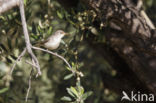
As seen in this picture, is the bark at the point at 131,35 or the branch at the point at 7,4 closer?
the branch at the point at 7,4

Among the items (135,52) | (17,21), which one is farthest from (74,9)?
(135,52)

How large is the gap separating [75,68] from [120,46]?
2.79 ft

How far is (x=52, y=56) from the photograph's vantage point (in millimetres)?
2588

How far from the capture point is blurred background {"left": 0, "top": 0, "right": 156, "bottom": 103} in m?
2.23

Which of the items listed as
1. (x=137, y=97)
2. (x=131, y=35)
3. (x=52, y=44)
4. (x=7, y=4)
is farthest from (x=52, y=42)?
(x=137, y=97)

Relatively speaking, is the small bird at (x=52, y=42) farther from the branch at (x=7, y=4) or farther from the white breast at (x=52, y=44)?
the branch at (x=7, y=4)

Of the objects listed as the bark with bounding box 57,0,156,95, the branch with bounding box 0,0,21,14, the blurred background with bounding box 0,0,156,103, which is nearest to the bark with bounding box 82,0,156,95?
the bark with bounding box 57,0,156,95

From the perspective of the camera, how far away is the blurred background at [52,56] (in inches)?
87.7

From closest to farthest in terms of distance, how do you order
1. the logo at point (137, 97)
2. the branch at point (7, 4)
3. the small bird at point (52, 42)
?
the branch at point (7, 4)
the small bird at point (52, 42)
the logo at point (137, 97)

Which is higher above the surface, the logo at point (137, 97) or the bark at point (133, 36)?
the bark at point (133, 36)

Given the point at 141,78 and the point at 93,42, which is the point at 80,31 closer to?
the point at 93,42

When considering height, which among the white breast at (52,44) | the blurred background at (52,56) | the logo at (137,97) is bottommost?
the logo at (137,97)

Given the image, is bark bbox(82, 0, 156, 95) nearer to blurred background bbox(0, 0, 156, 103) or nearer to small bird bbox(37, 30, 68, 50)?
blurred background bbox(0, 0, 156, 103)

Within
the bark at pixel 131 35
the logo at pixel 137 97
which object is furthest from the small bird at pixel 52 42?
the logo at pixel 137 97
